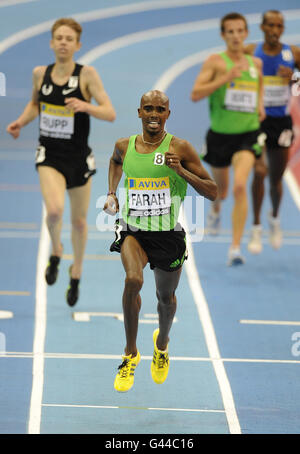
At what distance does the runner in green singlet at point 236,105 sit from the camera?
11.6 metres

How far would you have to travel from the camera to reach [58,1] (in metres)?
24.5

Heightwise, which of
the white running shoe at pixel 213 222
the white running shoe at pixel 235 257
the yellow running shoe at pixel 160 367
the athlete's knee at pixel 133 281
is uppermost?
the white running shoe at pixel 213 222

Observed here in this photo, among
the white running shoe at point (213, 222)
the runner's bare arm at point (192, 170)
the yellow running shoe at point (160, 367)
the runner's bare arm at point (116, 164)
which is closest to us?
the runner's bare arm at point (192, 170)

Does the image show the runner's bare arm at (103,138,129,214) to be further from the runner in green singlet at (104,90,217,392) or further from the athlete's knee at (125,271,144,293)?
the athlete's knee at (125,271,144,293)

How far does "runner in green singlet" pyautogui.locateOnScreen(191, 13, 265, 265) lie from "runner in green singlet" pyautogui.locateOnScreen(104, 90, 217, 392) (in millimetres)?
3884

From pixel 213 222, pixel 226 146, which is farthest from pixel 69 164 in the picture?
pixel 213 222

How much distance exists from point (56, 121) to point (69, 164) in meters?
0.41

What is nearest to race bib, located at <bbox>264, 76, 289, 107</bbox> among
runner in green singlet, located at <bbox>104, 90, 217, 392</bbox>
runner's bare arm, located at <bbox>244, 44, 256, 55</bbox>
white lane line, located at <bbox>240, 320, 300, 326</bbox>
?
runner's bare arm, located at <bbox>244, 44, 256, 55</bbox>

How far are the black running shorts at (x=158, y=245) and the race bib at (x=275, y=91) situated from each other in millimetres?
4758

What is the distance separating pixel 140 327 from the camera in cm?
1048

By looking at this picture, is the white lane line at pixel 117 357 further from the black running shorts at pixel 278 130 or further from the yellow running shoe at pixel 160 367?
the black running shorts at pixel 278 130

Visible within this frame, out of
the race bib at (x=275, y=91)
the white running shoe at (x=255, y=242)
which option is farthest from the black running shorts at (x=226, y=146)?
the white running shoe at (x=255, y=242)

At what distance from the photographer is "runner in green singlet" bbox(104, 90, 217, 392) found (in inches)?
290

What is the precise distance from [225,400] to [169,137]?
2.31 meters
